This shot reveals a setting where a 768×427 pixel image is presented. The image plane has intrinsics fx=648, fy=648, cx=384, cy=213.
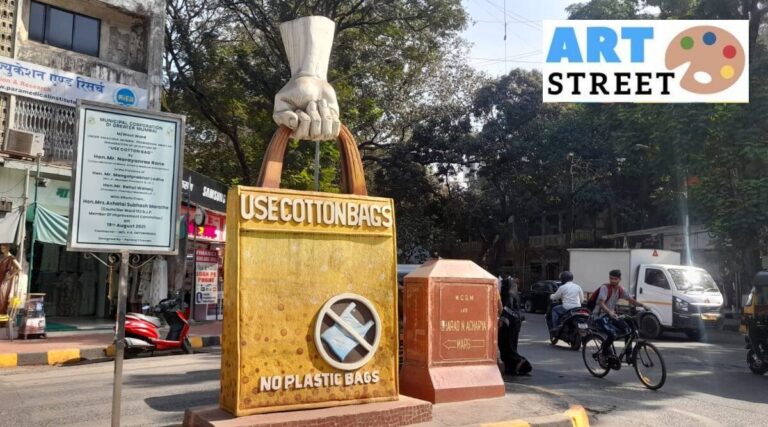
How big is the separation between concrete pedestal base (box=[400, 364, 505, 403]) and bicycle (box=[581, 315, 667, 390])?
8.46 ft

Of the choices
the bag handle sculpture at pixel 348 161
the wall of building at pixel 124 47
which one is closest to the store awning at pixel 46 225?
the wall of building at pixel 124 47

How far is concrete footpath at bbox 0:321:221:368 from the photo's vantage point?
9.98 meters

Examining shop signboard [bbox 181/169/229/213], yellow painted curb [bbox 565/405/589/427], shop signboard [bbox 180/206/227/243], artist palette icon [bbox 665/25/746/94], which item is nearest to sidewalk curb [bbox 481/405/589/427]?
yellow painted curb [bbox 565/405/589/427]

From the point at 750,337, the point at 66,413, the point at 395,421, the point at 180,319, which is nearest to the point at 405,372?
the point at 395,421

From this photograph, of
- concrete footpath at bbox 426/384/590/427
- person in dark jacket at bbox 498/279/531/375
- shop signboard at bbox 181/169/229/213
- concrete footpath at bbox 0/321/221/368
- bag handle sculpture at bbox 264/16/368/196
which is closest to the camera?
bag handle sculpture at bbox 264/16/368/196

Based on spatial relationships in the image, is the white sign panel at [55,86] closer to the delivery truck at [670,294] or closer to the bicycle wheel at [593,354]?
the bicycle wheel at [593,354]

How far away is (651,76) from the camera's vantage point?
1462cm

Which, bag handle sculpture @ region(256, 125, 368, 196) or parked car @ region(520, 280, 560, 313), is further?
parked car @ region(520, 280, 560, 313)

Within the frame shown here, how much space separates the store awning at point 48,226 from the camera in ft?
42.2

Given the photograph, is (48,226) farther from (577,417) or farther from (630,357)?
(577,417)

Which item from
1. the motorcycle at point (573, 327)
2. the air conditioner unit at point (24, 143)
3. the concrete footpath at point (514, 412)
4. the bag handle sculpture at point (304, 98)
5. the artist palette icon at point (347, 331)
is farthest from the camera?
the air conditioner unit at point (24, 143)

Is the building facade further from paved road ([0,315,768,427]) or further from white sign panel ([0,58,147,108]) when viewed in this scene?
paved road ([0,315,768,427])

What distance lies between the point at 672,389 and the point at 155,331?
765cm

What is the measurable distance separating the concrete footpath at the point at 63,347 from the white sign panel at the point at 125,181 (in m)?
7.03
